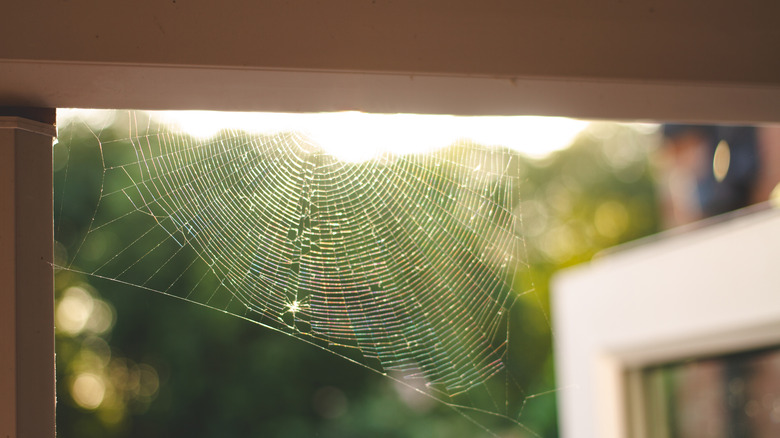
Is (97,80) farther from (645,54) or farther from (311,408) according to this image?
(311,408)

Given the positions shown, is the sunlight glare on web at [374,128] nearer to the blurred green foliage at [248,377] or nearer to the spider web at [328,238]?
the spider web at [328,238]

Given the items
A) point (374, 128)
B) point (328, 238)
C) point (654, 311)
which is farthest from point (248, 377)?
point (374, 128)

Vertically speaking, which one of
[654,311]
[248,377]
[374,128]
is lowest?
[248,377]

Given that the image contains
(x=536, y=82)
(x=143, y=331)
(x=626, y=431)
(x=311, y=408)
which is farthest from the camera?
(x=311, y=408)

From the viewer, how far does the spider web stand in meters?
1.25

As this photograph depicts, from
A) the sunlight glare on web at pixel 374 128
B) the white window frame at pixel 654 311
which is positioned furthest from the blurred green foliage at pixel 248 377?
the sunlight glare on web at pixel 374 128

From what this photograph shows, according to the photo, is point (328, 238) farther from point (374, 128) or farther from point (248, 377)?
point (248, 377)

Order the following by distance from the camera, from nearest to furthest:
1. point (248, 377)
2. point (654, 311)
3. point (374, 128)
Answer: point (374, 128), point (654, 311), point (248, 377)

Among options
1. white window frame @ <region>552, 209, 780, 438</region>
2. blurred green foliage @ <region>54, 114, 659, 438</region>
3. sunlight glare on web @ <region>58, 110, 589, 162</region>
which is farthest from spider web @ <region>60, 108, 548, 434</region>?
blurred green foliage @ <region>54, 114, 659, 438</region>

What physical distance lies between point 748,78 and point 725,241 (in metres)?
2.06

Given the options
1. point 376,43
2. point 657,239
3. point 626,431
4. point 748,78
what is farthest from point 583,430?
point 376,43

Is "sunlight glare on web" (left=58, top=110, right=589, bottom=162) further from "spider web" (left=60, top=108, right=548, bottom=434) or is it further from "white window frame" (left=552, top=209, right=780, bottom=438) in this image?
"white window frame" (left=552, top=209, right=780, bottom=438)

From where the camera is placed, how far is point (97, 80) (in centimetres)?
101

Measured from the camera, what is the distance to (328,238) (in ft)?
4.64
